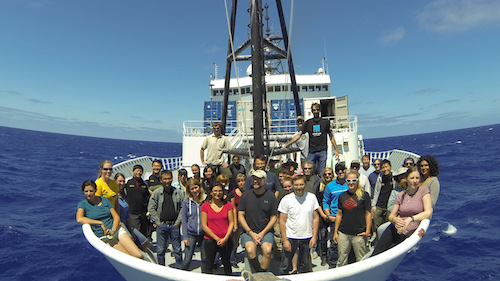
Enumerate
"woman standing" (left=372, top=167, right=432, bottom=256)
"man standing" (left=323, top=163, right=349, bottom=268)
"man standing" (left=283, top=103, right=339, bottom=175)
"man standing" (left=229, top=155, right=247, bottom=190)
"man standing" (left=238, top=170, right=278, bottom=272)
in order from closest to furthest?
"woman standing" (left=372, top=167, right=432, bottom=256) < "man standing" (left=238, top=170, right=278, bottom=272) < "man standing" (left=323, top=163, right=349, bottom=268) < "man standing" (left=229, top=155, right=247, bottom=190) < "man standing" (left=283, top=103, right=339, bottom=175)

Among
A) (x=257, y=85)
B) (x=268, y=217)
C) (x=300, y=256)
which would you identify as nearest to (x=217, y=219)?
(x=268, y=217)

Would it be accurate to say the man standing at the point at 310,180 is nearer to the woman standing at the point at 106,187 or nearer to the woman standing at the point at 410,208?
the woman standing at the point at 410,208

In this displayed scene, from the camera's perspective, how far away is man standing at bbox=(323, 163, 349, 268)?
5207 mm

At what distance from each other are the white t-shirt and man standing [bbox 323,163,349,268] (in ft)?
3.10

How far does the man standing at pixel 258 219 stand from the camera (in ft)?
14.1

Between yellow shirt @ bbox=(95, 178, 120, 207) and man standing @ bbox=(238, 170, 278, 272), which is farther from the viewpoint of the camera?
yellow shirt @ bbox=(95, 178, 120, 207)

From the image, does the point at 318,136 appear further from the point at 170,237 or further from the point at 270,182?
the point at 170,237

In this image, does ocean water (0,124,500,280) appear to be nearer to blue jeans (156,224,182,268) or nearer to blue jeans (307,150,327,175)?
blue jeans (156,224,182,268)

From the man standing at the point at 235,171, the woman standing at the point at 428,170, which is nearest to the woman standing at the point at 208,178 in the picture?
the man standing at the point at 235,171

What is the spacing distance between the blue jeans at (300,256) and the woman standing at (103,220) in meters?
2.30

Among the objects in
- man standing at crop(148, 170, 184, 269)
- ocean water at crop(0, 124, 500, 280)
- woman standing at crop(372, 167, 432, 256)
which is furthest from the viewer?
ocean water at crop(0, 124, 500, 280)

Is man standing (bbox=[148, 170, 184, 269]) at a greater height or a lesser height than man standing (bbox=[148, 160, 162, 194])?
lesser

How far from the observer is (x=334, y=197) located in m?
5.27

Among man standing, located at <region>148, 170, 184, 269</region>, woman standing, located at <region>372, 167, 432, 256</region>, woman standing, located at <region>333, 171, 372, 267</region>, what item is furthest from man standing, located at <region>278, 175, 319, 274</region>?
man standing, located at <region>148, 170, 184, 269</region>
